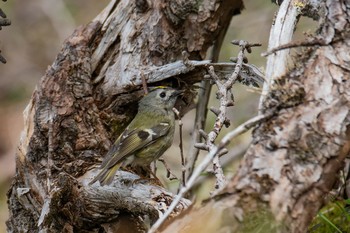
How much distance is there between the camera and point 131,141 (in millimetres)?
4910

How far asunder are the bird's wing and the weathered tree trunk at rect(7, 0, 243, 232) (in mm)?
151

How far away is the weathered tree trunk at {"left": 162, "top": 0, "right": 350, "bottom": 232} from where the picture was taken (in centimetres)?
246

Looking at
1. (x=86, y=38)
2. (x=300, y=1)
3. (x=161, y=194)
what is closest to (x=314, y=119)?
(x=300, y=1)

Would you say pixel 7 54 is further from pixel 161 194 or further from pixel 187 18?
pixel 161 194

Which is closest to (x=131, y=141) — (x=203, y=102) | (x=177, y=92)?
(x=177, y=92)

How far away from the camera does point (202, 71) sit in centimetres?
488

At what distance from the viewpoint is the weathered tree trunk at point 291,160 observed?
8.07 feet

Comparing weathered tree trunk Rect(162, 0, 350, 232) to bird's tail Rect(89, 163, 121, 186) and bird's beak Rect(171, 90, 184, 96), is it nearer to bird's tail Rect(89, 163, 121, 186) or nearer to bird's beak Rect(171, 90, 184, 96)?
bird's tail Rect(89, 163, 121, 186)

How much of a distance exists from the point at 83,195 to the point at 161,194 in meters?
0.63

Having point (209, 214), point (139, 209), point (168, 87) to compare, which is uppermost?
point (209, 214)

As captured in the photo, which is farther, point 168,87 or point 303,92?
point 168,87

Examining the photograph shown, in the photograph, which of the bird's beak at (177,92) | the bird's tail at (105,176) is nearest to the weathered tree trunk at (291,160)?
the bird's tail at (105,176)

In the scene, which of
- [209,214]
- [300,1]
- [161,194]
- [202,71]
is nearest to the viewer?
[209,214]

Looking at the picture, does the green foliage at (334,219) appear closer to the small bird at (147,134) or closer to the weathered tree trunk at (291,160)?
the weathered tree trunk at (291,160)
